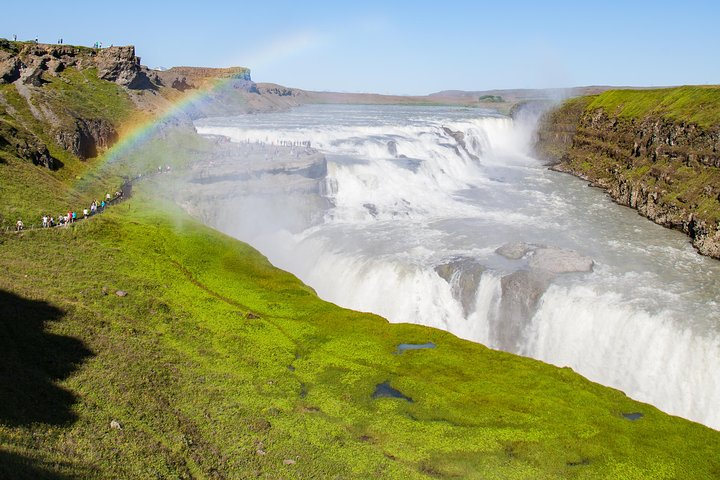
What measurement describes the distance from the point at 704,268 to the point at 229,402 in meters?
38.2

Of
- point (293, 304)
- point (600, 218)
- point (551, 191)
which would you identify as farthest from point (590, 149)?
point (293, 304)

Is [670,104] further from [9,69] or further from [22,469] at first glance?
[9,69]

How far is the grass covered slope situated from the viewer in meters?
19.4

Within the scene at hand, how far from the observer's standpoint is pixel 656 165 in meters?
65.6

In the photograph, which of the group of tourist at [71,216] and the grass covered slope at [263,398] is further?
the group of tourist at [71,216]

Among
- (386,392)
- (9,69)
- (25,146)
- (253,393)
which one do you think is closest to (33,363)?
(253,393)

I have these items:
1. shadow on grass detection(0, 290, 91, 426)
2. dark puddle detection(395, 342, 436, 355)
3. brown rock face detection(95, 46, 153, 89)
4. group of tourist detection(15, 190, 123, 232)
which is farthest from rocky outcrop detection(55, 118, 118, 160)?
A: dark puddle detection(395, 342, 436, 355)

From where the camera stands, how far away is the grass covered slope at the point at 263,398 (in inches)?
763

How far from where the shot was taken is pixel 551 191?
2832 inches

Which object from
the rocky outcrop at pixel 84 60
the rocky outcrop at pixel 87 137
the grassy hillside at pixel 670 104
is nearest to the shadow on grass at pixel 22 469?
the rocky outcrop at pixel 87 137

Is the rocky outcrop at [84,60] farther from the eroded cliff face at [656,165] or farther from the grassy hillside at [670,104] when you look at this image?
the grassy hillside at [670,104]

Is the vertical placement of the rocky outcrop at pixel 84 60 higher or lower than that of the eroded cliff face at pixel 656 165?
higher

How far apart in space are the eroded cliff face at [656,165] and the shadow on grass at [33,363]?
4725 cm

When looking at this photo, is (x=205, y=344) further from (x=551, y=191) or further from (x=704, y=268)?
(x=551, y=191)
